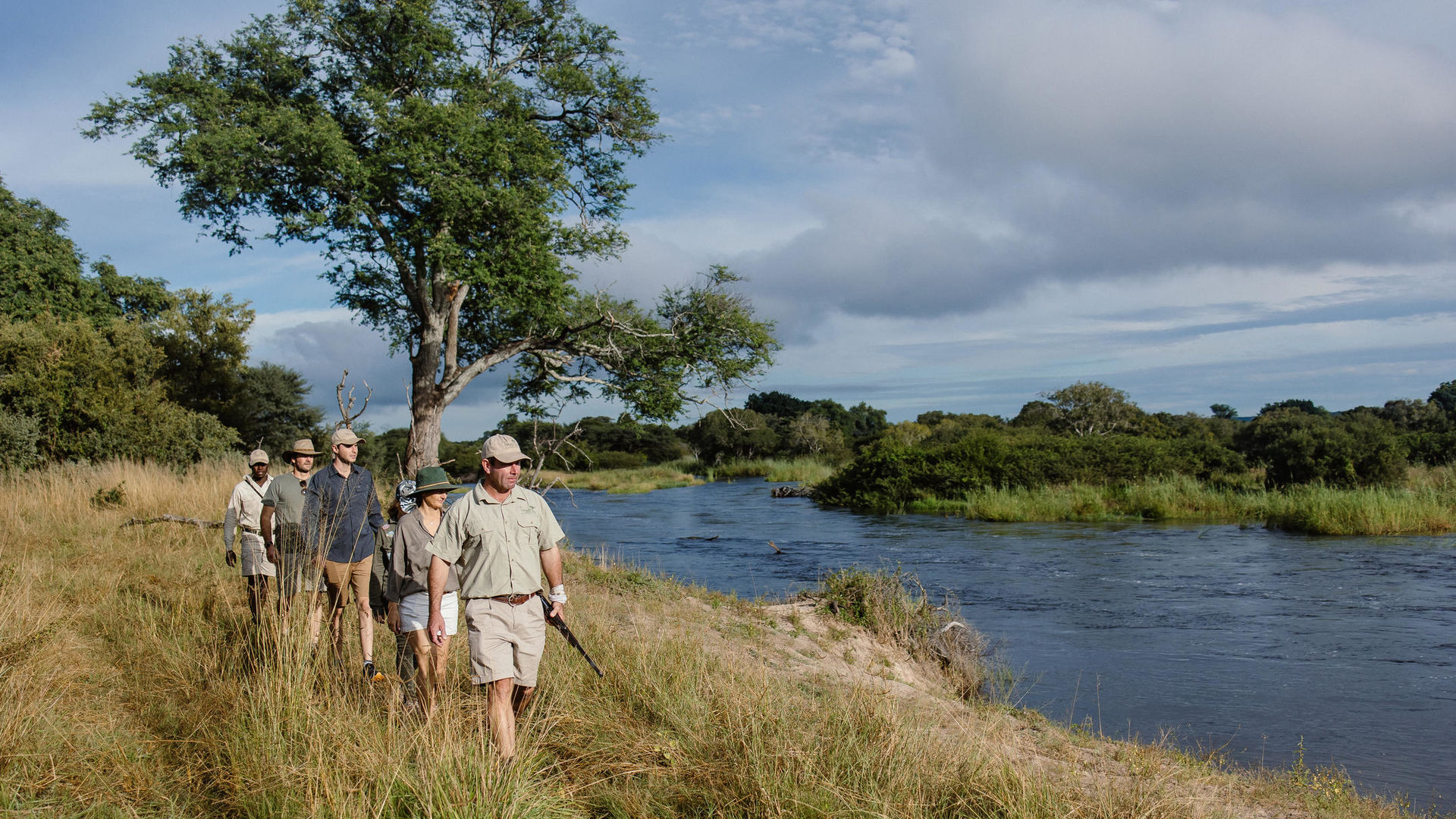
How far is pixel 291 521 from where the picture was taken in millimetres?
7008

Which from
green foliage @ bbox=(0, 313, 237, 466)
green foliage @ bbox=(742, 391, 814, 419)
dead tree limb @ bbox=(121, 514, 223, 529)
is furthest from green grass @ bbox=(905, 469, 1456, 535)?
green foliage @ bbox=(742, 391, 814, 419)

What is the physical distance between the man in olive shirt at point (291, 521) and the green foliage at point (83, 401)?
16038 millimetres

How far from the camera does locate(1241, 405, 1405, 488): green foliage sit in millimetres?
28969

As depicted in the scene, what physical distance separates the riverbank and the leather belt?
1.84 ft

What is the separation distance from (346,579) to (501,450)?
2.78m

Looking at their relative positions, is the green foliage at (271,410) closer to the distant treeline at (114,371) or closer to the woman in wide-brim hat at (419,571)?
the distant treeline at (114,371)

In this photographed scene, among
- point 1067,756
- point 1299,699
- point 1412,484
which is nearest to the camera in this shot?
point 1067,756

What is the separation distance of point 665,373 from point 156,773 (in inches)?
571

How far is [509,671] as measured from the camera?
486cm

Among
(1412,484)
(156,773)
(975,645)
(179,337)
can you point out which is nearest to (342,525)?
(156,773)

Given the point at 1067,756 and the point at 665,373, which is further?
the point at 665,373

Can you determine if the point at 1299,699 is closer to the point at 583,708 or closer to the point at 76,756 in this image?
the point at 583,708

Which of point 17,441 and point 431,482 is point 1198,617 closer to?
point 431,482

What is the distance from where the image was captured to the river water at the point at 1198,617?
9.07 m
